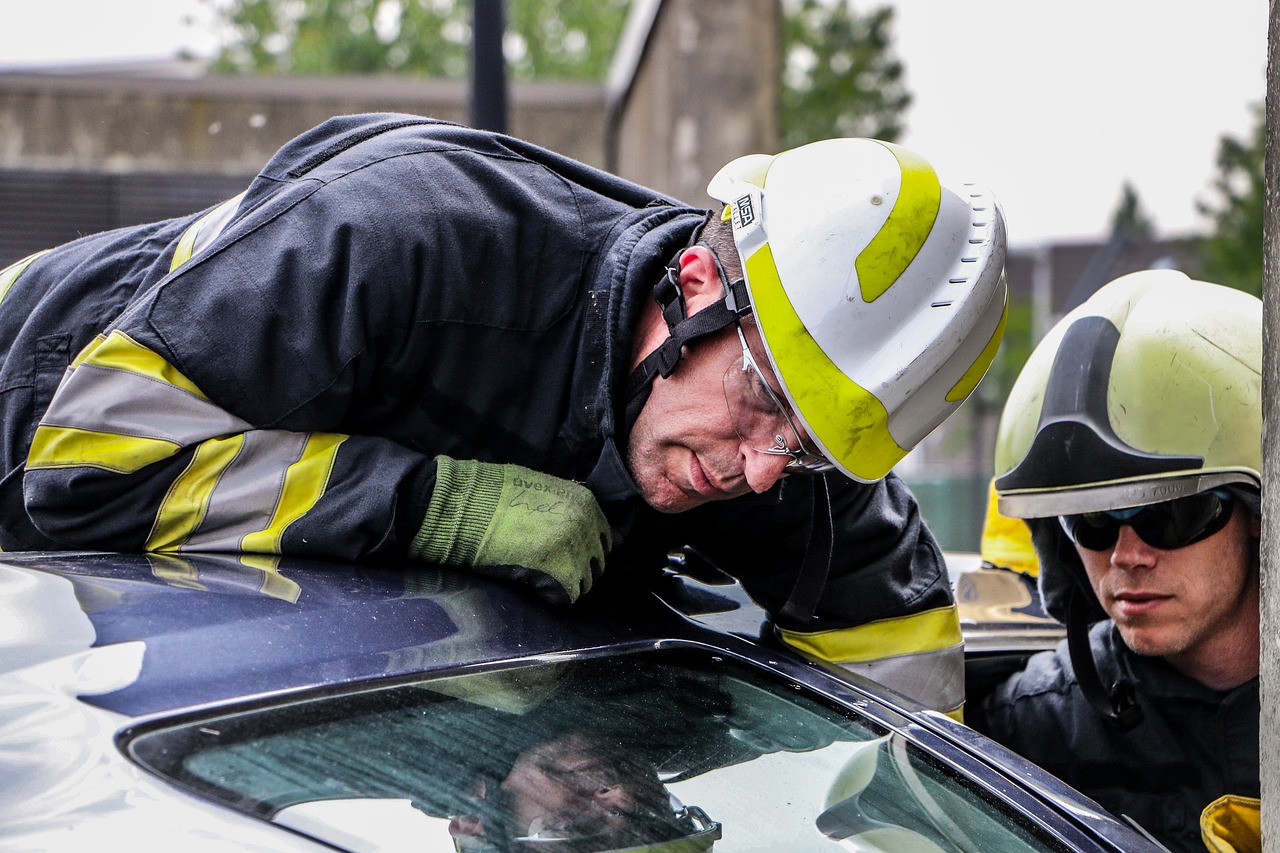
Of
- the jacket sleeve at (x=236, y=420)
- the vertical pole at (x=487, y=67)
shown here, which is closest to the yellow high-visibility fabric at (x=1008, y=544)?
the jacket sleeve at (x=236, y=420)

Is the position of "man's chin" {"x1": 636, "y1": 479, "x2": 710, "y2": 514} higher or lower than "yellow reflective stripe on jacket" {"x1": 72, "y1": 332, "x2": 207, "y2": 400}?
lower

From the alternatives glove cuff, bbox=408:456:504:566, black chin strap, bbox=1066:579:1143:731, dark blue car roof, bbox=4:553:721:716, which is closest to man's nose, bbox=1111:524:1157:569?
black chin strap, bbox=1066:579:1143:731

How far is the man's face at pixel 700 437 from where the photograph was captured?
2.06m

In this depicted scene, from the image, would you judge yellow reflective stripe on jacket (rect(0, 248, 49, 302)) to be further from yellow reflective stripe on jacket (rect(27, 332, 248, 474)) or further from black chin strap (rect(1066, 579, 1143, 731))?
black chin strap (rect(1066, 579, 1143, 731))

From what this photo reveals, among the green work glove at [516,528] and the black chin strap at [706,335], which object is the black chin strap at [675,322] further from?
the green work glove at [516,528]

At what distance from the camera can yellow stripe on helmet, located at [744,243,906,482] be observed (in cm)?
196

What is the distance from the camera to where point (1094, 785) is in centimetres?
253

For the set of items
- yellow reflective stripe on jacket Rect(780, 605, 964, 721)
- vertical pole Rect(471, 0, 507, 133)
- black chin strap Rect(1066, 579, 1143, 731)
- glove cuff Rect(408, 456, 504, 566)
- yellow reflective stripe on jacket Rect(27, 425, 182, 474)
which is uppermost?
vertical pole Rect(471, 0, 507, 133)

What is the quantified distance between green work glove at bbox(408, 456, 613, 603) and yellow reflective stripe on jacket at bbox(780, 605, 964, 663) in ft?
1.67

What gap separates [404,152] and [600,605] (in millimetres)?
809

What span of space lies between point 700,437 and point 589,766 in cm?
80

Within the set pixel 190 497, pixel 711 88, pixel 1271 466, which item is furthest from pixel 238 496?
pixel 711 88

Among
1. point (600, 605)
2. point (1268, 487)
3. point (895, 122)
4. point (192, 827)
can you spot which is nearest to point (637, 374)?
point (600, 605)

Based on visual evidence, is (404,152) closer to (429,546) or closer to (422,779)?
(429,546)
